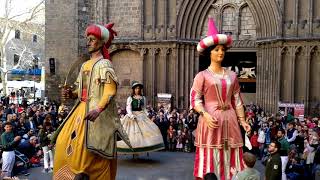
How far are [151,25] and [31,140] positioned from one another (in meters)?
10.7

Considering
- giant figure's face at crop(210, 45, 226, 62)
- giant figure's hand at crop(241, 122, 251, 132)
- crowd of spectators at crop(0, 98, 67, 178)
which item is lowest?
crowd of spectators at crop(0, 98, 67, 178)

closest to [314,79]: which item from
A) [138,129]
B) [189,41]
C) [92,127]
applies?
[189,41]

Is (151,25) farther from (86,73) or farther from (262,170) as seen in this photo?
(86,73)

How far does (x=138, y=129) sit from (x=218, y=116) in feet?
15.5

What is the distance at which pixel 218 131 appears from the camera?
586cm

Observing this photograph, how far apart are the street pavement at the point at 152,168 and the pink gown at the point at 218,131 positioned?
429 centimetres

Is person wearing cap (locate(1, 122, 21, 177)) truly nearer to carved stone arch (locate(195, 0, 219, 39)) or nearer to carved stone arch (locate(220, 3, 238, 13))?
carved stone arch (locate(195, 0, 219, 39))

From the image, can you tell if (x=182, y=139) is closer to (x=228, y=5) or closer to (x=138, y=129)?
(x=138, y=129)

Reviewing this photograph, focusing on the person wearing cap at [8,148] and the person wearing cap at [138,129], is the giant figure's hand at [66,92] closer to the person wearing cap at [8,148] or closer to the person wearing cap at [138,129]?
the person wearing cap at [138,129]

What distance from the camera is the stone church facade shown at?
1884 centimetres

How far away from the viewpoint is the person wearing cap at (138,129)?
10.3 metres

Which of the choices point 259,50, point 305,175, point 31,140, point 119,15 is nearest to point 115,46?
point 119,15

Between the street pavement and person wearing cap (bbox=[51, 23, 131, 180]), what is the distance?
453 centimetres

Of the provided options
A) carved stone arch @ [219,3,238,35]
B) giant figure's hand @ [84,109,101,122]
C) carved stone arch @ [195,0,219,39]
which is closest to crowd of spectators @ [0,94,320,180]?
giant figure's hand @ [84,109,101,122]
